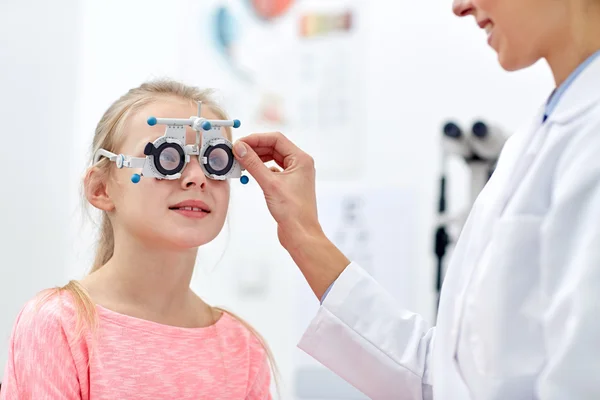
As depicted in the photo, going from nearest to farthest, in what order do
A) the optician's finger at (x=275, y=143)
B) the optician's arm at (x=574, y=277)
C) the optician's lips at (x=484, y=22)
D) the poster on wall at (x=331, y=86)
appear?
the optician's arm at (x=574, y=277) < the optician's lips at (x=484, y=22) < the optician's finger at (x=275, y=143) < the poster on wall at (x=331, y=86)

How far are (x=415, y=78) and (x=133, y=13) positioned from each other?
1.21 meters

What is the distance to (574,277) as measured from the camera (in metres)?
0.93

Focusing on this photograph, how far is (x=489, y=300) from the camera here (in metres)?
1.03

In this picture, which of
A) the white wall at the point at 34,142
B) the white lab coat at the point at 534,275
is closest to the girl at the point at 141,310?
the white lab coat at the point at 534,275

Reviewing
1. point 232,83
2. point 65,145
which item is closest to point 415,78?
point 232,83

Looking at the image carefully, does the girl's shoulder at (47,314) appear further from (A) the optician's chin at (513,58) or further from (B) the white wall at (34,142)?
(B) the white wall at (34,142)

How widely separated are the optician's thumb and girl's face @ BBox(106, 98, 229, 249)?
3.0 inches

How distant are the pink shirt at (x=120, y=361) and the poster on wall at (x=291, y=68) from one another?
1.52 m

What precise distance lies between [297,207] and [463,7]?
49 cm

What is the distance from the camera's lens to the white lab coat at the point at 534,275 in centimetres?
91

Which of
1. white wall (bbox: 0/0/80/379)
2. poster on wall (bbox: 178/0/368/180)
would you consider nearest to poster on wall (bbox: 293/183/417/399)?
poster on wall (bbox: 178/0/368/180)

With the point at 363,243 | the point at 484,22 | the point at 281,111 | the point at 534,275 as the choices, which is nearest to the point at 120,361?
the point at 534,275

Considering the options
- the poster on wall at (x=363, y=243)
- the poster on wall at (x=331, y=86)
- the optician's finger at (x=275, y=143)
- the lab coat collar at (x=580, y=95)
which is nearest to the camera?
the lab coat collar at (x=580, y=95)

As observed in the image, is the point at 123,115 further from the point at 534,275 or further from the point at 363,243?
the point at 363,243
